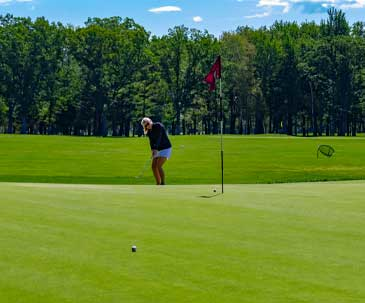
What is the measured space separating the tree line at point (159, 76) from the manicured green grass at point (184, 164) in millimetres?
63916

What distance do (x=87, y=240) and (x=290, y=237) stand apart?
308 cm

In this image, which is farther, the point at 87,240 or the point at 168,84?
the point at 168,84

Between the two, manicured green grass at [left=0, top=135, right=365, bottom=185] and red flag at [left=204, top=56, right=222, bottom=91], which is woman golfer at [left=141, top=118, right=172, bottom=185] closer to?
red flag at [left=204, top=56, right=222, bottom=91]

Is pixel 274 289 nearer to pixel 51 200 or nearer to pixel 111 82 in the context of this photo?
pixel 51 200

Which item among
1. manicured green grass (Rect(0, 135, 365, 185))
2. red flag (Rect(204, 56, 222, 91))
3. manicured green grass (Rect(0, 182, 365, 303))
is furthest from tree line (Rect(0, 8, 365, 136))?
manicured green grass (Rect(0, 182, 365, 303))

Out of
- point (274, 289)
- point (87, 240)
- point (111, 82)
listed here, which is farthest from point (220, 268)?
point (111, 82)

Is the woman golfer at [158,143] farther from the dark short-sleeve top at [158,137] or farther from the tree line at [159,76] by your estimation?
the tree line at [159,76]

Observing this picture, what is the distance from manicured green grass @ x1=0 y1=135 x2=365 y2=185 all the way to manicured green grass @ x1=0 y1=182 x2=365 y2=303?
2173cm

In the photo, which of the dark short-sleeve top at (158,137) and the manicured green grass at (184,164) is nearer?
the dark short-sleeve top at (158,137)

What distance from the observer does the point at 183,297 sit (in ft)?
26.1

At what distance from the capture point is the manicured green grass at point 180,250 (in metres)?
8.23

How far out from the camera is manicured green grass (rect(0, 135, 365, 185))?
39.8m

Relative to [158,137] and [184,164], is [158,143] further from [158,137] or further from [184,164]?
[184,164]

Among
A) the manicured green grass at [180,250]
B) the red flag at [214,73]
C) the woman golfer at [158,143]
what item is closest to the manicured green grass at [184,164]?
the woman golfer at [158,143]
